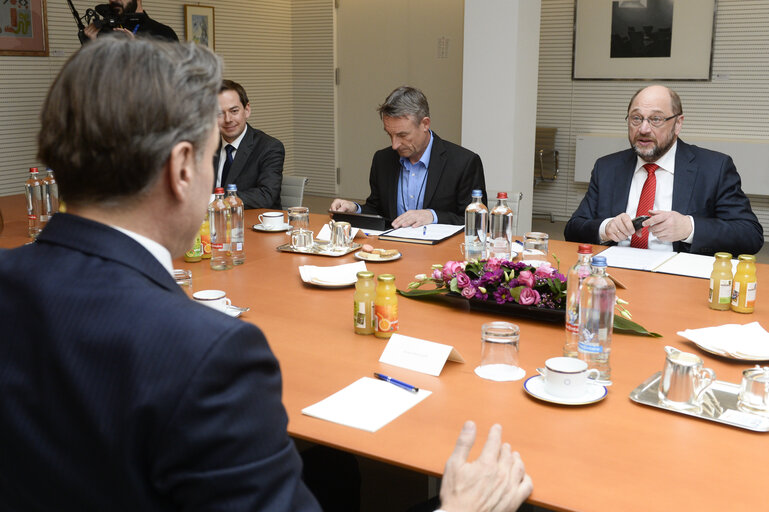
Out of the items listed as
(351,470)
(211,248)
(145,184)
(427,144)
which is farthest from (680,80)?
(145,184)

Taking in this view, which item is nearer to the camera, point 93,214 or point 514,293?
point 93,214

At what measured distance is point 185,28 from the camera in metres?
7.72

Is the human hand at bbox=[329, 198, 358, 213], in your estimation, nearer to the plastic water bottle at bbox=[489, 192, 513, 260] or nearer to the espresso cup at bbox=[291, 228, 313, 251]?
the espresso cup at bbox=[291, 228, 313, 251]

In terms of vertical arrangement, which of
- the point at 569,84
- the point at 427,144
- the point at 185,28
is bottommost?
the point at 427,144

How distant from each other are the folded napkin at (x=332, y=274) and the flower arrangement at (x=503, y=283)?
30cm

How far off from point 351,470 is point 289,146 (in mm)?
7473

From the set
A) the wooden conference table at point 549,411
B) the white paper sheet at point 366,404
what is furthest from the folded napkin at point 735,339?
the white paper sheet at point 366,404

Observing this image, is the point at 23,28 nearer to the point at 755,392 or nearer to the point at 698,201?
the point at 698,201

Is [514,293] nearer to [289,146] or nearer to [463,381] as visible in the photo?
[463,381]

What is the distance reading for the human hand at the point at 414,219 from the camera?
3.72 metres

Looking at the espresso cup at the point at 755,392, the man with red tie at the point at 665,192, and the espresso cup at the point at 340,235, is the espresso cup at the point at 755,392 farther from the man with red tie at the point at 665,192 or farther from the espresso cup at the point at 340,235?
the espresso cup at the point at 340,235

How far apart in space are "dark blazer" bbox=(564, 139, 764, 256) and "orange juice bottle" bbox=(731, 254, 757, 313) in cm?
87

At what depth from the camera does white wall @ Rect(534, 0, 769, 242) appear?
668cm

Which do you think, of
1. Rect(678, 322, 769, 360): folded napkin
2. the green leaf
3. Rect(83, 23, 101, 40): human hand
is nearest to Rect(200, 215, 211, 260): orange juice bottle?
the green leaf
